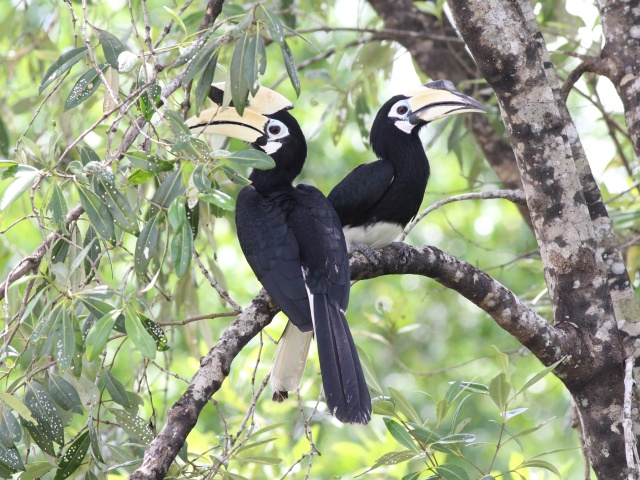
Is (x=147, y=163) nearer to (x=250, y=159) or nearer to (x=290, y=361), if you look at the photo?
(x=250, y=159)

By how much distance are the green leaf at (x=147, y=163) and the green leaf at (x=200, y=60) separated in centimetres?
21

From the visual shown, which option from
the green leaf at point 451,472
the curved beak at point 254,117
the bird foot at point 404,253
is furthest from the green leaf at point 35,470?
the curved beak at point 254,117

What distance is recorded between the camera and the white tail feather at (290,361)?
255 cm

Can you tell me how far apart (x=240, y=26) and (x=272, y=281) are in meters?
0.94

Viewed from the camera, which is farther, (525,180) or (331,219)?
(331,219)

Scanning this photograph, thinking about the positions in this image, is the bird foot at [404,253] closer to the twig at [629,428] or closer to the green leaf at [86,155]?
the twig at [629,428]

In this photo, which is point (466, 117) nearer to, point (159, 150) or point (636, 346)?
point (636, 346)

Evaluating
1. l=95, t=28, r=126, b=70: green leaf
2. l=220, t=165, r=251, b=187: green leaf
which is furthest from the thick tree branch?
l=95, t=28, r=126, b=70: green leaf

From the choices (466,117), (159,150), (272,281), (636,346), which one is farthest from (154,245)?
(466,117)

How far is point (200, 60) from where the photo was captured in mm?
1785

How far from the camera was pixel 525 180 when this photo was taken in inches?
88.3

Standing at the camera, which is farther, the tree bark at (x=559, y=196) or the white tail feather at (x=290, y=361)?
the white tail feather at (x=290, y=361)

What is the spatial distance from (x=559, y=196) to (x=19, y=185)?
1.34 metres

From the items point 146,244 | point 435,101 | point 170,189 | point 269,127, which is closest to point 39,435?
point 146,244
